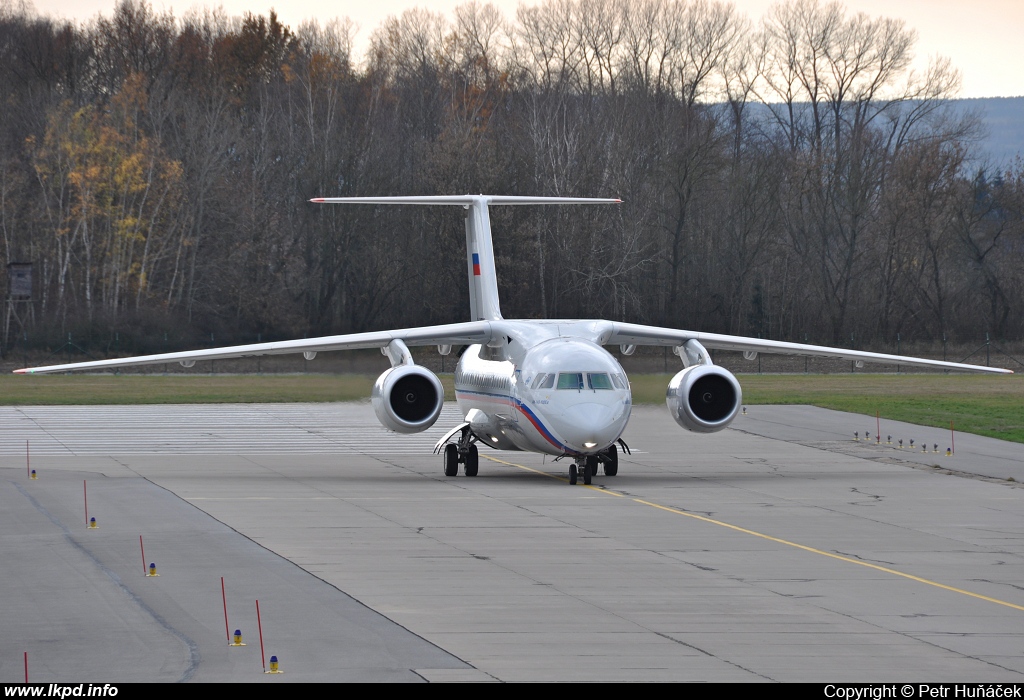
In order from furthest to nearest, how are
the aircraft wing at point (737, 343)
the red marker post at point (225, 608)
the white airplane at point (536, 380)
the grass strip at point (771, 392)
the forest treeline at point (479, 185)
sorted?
the forest treeline at point (479, 185), the grass strip at point (771, 392), the aircraft wing at point (737, 343), the white airplane at point (536, 380), the red marker post at point (225, 608)

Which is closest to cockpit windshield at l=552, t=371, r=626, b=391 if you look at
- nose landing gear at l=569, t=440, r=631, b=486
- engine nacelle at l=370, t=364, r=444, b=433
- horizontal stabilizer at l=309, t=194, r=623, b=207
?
nose landing gear at l=569, t=440, r=631, b=486

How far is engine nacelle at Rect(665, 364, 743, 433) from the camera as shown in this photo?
23734mm

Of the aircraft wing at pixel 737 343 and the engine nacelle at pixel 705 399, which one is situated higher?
the aircraft wing at pixel 737 343

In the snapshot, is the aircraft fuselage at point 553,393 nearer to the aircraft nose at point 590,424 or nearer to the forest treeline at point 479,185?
the aircraft nose at point 590,424

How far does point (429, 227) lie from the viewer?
6081 cm

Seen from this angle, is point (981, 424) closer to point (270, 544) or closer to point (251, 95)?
point (270, 544)

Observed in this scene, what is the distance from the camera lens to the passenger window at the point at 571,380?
2208 centimetres

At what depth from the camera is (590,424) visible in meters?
21.6

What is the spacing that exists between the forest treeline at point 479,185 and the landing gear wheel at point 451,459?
→ 2585 centimetres

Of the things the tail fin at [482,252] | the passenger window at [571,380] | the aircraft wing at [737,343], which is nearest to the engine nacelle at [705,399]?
the aircraft wing at [737,343]

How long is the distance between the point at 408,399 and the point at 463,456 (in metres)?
2.08

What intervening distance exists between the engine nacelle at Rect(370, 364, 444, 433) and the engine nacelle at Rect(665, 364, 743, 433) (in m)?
4.01

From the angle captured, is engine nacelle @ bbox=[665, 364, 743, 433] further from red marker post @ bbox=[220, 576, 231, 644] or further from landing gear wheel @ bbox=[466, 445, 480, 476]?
red marker post @ bbox=[220, 576, 231, 644]
